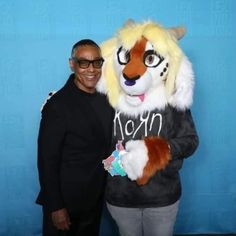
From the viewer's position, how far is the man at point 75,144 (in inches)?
56.1

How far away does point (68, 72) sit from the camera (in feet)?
6.45

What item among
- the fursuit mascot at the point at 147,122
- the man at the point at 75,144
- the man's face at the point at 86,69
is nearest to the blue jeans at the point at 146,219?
the fursuit mascot at the point at 147,122

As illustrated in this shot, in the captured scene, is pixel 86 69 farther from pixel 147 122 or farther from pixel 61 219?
pixel 61 219

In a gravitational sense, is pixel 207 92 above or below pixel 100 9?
below

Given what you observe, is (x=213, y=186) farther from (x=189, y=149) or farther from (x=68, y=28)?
(x=68, y=28)

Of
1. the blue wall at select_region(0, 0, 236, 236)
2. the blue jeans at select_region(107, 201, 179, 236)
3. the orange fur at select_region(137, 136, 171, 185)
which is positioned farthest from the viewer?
the blue wall at select_region(0, 0, 236, 236)

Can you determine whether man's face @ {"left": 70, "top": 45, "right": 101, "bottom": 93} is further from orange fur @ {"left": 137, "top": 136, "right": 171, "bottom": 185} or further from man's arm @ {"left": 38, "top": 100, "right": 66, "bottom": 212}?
orange fur @ {"left": 137, "top": 136, "right": 171, "bottom": 185}

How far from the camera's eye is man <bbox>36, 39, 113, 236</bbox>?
143cm

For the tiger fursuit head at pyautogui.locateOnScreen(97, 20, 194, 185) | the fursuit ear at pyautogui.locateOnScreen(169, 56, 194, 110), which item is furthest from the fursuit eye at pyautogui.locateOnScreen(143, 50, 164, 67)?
the fursuit ear at pyautogui.locateOnScreen(169, 56, 194, 110)

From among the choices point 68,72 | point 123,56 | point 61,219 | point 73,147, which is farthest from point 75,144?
point 68,72

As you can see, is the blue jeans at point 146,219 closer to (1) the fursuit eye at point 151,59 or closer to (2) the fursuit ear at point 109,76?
(2) the fursuit ear at point 109,76

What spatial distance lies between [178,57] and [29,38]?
0.90 metres

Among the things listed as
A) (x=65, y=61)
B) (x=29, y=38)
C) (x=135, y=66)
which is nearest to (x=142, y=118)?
(x=135, y=66)

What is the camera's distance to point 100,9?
1903 millimetres
